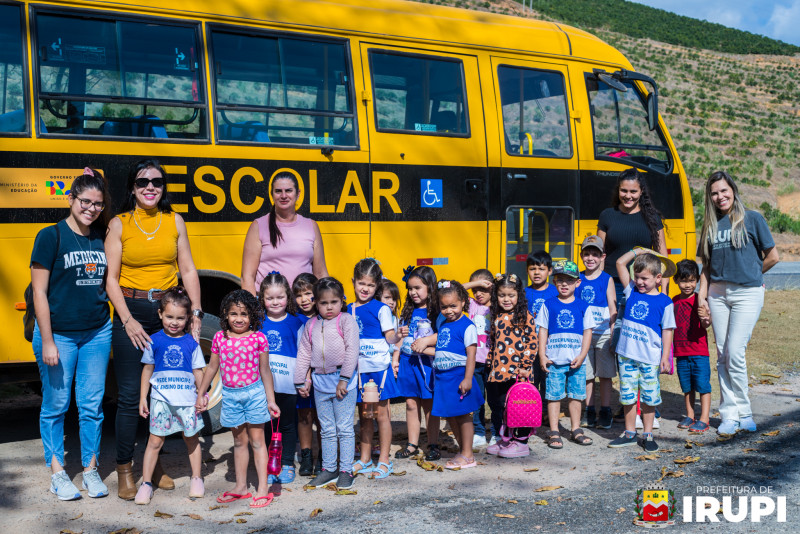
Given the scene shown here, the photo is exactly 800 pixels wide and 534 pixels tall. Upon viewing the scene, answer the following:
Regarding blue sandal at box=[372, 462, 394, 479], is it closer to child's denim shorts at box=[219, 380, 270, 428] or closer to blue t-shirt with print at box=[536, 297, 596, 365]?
child's denim shorts at box=[219, 380, 270, 428]

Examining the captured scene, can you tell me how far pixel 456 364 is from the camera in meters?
5.46

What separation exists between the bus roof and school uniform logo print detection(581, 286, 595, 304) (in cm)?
243

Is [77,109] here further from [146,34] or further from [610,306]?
[610,306]

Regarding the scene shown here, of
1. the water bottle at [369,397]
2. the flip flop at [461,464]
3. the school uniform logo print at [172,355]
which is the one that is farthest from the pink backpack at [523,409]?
the school uniform logo print at [172,355]

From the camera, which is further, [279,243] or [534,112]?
[534,112]

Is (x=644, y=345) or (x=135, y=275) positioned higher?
(x=135, y=275)

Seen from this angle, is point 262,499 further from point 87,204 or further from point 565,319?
point 565,319

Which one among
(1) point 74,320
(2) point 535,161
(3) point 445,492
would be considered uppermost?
(2) point 535,161

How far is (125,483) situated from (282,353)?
1203 millimetres

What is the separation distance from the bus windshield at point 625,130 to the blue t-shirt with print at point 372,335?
3.48 meters

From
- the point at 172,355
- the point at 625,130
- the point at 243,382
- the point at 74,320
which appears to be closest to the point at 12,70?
the point at 74,320

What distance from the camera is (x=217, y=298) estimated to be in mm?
6289

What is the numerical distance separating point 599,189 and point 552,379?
2.51 m

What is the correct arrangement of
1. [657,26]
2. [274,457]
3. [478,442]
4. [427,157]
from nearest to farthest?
[274,457], [478,442], [427,157], [657,26]
